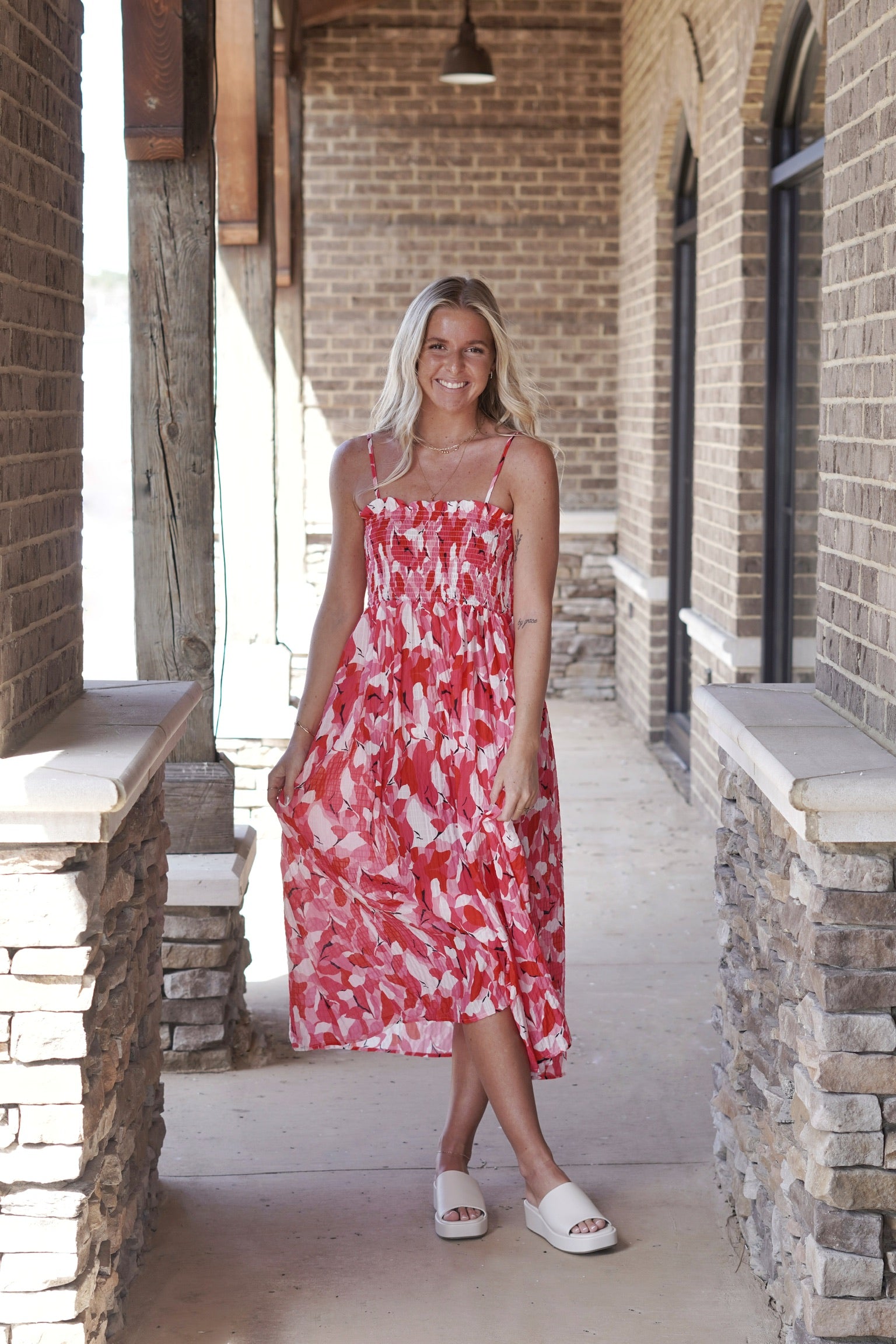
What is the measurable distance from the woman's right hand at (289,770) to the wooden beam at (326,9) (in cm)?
713

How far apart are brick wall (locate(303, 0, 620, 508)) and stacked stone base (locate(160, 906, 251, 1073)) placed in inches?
240

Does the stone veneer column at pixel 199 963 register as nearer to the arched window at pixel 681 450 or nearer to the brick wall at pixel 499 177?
the arched window at pixel 681 450

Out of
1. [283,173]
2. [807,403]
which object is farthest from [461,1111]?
[283,173]

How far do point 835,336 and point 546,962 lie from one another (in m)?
1.28

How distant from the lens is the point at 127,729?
2607 mm

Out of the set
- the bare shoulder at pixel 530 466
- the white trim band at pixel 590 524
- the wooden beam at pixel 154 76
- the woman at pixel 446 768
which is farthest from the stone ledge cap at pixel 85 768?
the white trim band at pixel 590 524

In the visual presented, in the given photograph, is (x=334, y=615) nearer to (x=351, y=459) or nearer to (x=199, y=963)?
(x=351, y=459)

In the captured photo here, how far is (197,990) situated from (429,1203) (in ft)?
3.10

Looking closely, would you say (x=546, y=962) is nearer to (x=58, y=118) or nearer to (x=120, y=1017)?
(x=120, y=1017)

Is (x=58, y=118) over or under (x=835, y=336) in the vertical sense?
over

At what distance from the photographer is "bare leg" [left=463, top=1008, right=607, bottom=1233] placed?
2.80 m

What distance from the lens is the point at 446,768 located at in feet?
9.23

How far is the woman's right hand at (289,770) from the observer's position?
9.57 ft

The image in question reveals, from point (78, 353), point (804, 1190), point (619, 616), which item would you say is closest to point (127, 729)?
point (78, 353)
